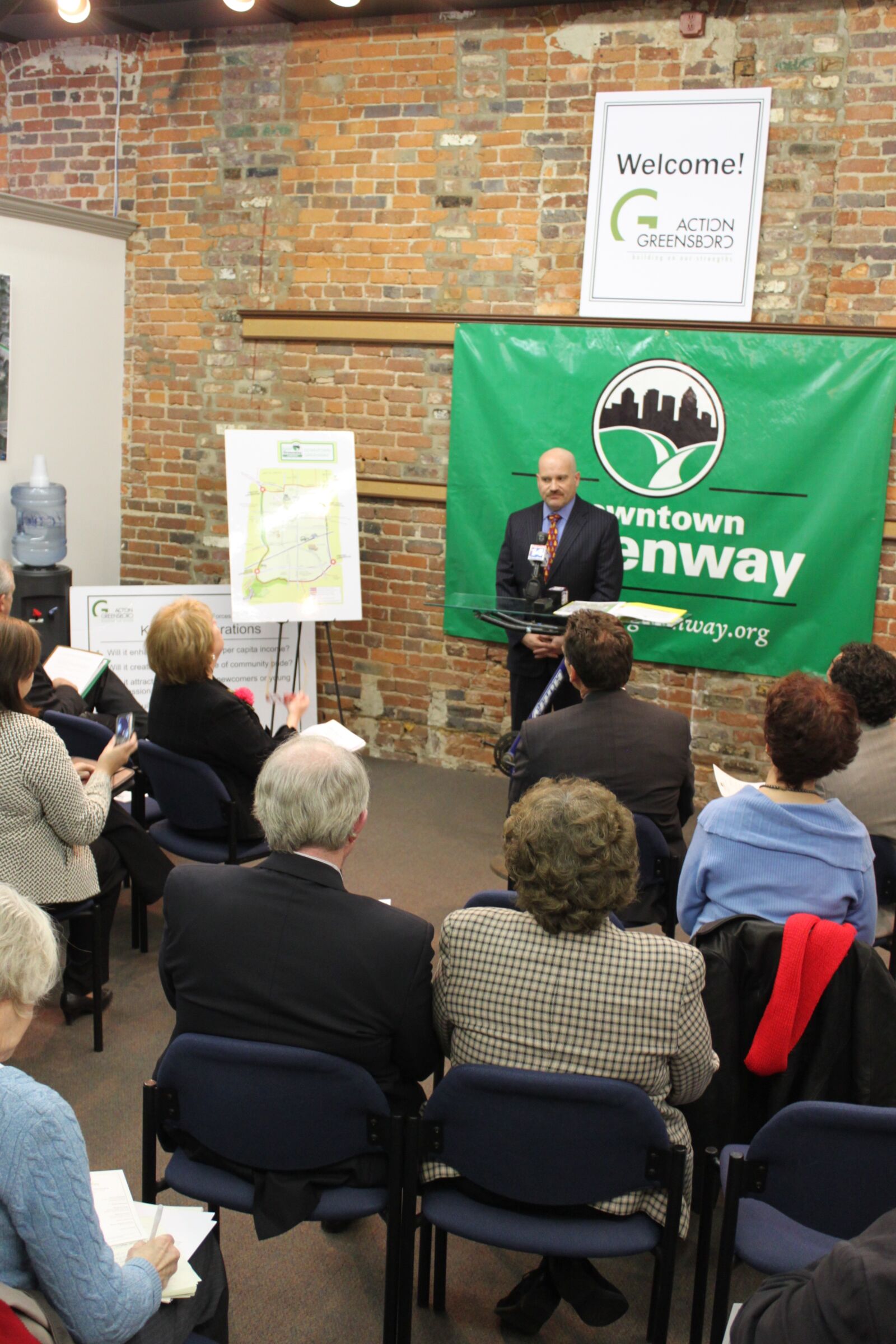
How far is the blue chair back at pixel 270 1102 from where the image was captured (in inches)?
73.0

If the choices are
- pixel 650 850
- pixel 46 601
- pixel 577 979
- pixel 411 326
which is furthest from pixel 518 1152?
pixel 46 601

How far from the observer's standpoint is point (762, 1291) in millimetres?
1328

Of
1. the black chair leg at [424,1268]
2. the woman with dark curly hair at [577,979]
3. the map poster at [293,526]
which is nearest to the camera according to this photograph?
the woman with dark curly hair at [577,979]

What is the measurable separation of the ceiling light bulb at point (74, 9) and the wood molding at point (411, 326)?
1554 mm

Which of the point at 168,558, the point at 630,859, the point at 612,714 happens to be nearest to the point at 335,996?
the point at 630,859

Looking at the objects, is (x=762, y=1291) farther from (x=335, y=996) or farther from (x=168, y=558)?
(x=168, y=558)

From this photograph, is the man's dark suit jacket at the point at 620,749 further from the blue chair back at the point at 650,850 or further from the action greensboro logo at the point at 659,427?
the action greensboro logo at the point at 659,427

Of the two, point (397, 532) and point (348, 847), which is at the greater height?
point (397, 532)

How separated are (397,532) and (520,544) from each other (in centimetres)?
117

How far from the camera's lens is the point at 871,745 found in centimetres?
313

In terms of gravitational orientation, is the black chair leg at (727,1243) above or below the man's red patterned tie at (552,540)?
below

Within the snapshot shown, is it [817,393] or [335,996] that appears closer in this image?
[335,996]

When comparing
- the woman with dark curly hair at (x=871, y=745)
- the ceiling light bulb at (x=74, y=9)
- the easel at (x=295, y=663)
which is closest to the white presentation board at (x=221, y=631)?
the easel at (x=295, y=663)

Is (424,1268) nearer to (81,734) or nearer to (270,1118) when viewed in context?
(270,1118)
